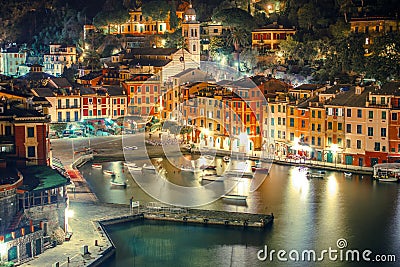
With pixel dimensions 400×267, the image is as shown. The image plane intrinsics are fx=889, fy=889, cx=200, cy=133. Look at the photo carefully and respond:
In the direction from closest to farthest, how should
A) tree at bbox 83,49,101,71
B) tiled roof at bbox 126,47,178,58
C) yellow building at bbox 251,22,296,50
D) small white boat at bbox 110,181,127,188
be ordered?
small white boat at bbox 110,181,127,188 < yellow building at bbox 251,22,296,50 < tiled roof at bbox 126,47,178,58 < tree at bbox 83,49,101,71

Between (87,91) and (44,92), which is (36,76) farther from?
(44,92)

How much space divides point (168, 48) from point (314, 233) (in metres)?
26.0

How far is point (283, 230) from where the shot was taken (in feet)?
66.6

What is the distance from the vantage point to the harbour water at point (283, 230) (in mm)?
18406

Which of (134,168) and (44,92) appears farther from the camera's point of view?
(44,92)

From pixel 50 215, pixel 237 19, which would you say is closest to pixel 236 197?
pixel 50 215

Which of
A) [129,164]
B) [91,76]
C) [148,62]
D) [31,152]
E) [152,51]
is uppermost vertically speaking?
[152,51]

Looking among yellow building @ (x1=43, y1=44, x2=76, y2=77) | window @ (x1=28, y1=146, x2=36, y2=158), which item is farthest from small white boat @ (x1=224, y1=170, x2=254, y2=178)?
yellow building @ (x1=43, y1=44, x2=76, y2=77)

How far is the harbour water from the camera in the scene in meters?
18.4

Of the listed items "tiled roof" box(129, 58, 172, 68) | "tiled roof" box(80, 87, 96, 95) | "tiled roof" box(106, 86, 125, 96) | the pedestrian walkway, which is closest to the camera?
the pedestrian walkway

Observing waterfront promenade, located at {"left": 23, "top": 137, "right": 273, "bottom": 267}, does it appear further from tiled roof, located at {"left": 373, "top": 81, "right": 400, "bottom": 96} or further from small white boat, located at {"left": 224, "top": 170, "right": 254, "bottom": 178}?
tiled roof, located at {"left": 373, "top": 81, "right": 400, "bottom": 96}

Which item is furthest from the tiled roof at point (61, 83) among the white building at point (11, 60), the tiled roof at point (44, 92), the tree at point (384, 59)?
the white building at point (11, 60)

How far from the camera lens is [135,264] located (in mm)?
17781

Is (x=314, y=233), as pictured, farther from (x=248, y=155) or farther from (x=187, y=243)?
(x=248, y=155)
